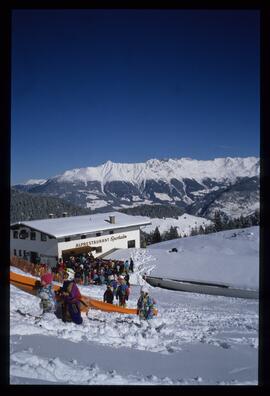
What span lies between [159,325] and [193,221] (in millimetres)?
4835

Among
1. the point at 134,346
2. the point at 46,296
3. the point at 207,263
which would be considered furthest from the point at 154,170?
the point at 134,346

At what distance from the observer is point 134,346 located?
106 inches

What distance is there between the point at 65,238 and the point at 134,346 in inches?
44.9

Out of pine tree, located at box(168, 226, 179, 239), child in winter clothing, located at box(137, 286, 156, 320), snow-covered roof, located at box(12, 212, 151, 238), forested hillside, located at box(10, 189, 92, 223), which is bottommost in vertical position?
child in winter clothing, located at box(137, 286, 156, 320)

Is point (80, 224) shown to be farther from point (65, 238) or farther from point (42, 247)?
point (42, 247)

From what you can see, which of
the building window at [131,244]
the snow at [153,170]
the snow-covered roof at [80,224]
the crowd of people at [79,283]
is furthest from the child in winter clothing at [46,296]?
the snow at [153,170]

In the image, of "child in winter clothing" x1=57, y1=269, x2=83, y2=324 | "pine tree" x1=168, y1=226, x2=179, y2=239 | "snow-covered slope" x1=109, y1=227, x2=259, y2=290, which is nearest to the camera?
"child in winter clothing" x1=57, y1=269, x2=83, y2=324

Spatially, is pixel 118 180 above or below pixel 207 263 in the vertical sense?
above

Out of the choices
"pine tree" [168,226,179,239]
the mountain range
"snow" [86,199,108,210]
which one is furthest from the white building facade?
"pine tree" [168,226,179,239]

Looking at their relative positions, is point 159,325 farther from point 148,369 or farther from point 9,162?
point 9,162

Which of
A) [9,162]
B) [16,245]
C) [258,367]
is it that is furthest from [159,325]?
[9,162]

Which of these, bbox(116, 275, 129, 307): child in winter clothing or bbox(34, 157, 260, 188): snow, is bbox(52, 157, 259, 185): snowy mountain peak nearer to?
bbox(34, 157, 260, 188): snow

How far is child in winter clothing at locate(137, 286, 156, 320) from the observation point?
3.07m

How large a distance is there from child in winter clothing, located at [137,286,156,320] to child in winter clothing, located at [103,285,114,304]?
0.27 meters
